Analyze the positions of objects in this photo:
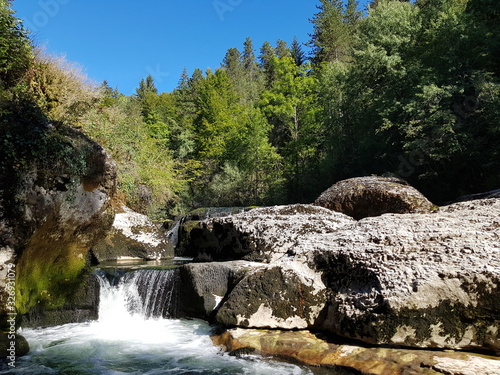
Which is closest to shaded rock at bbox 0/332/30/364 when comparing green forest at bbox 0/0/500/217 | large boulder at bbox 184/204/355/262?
green forest at bbox 0/0/500/217

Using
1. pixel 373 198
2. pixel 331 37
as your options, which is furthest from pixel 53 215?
pixel 331 37

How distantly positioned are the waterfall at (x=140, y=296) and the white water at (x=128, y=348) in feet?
0.07

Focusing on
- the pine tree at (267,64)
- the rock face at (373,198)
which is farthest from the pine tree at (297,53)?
the rock face at (373,198)

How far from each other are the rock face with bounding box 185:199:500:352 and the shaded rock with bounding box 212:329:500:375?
178 mm

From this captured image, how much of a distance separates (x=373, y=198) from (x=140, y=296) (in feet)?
24.0

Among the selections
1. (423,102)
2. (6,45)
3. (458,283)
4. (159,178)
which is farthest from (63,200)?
(423,102)

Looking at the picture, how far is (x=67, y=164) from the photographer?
6.74 metres

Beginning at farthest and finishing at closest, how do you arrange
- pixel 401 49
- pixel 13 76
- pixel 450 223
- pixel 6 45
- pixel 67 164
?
pixel 401 49, pixel 13 76, pixel 6 45, pixel 67 164, pixel 450 223

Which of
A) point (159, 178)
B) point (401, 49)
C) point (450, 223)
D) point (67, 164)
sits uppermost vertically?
point (401, 49)

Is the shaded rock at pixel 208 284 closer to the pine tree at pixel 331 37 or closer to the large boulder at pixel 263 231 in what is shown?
the large boulder at pixel 263 231

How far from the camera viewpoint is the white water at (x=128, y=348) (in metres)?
5.12

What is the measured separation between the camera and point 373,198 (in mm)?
11156

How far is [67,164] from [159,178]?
512 inches

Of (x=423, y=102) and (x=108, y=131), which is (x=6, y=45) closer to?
(x=108, y=131)
